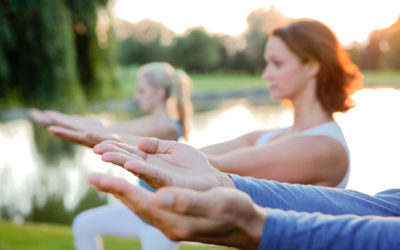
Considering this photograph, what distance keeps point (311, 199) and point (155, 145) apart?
38 cm

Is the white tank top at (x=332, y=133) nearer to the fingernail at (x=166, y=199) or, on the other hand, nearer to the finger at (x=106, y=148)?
the finger at (x=106, y=148)

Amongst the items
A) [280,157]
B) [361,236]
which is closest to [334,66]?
[280,157]

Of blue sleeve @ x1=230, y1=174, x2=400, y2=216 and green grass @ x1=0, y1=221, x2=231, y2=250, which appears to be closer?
blue sleeve @ x1=230, y1=174, x2=400, y2=216

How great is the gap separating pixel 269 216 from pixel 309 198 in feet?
0.91

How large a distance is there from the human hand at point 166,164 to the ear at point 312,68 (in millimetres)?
1005

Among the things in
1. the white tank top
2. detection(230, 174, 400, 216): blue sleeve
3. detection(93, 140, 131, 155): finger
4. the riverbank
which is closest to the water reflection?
the white tank top

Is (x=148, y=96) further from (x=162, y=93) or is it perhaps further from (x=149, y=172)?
(x=149, y=172)

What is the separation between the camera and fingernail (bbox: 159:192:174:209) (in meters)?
0.64

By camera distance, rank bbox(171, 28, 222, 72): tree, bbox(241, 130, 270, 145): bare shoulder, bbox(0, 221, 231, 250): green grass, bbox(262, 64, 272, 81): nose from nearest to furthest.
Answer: bbox(262, 64, 272, 81): nose → bbox(241, 130, 270, 145): bare shoulder → bbox(0, 221, 231, 250): green grass → bbox(171, 28, 222, 72): tree

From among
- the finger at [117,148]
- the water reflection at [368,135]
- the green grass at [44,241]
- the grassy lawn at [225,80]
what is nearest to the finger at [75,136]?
the finger at [117,148]

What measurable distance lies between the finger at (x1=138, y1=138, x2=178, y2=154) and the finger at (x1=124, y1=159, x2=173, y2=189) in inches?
7.5

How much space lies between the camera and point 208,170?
0.98m

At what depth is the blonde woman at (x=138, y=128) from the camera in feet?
7.03

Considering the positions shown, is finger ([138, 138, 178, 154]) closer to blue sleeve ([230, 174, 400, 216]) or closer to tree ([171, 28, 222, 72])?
blue sleeve ([230, 174, 400, 216])
